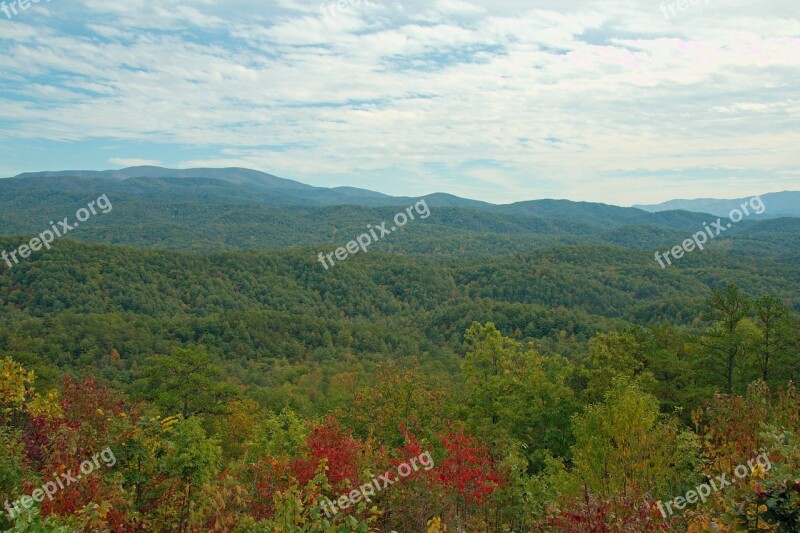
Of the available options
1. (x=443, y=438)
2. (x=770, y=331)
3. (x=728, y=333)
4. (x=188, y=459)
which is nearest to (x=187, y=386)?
(x=443, y=438)

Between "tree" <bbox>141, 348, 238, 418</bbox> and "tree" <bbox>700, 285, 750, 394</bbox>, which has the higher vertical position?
"tree" <bbox>700, 285, 750, 394</bbox>

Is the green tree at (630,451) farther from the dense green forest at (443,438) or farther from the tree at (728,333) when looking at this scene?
the tree at (728,333)

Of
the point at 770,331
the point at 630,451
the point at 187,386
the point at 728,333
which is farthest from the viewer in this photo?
the point at 187,386

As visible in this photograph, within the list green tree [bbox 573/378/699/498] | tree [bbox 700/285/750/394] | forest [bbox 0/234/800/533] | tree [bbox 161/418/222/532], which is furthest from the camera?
tree [bbox 700/285/750/394]

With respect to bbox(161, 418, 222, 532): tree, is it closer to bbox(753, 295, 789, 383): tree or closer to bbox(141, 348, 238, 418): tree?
bbox(141, 348, 238, 418): tree

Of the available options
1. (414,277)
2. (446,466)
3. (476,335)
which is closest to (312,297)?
(414,277)

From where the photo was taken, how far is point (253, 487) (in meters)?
11.9

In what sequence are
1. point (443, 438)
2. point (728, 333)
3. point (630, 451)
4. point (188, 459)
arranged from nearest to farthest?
point (188, 459) < point (630, 451) < point (443, 438) < point (728, 333)

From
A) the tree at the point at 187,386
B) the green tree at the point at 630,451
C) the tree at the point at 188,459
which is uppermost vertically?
the tree at the point at 188,459

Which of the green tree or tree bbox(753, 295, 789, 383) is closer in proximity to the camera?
the green tree

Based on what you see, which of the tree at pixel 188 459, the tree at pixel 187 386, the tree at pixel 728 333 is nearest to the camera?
the tree at pixel 188 459

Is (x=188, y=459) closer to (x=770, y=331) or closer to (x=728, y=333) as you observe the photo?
(x=728, y=333)

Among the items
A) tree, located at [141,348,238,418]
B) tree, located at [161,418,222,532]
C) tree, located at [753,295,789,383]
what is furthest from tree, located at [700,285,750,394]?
tree, located at [141,348,238,418]

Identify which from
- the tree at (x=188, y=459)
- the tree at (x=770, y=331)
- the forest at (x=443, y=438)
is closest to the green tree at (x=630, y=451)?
the forest at (x=443, y=438)
